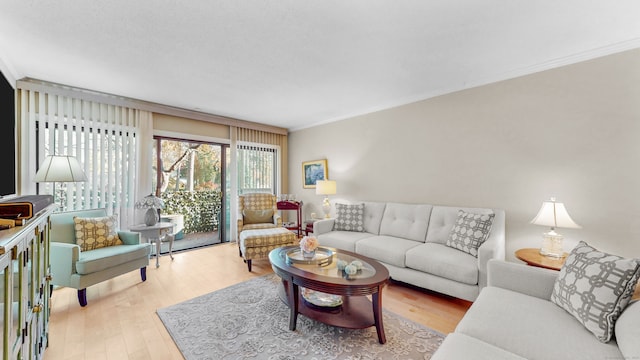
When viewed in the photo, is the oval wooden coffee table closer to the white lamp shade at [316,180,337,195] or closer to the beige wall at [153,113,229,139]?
the white lamp shade at [316,180,337,195]

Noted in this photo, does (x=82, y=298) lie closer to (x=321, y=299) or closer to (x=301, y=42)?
(x=321, y=299)

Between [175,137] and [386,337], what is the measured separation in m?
4.14

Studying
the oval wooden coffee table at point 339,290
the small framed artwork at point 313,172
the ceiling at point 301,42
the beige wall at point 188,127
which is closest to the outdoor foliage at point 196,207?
the beige wall at point 188,127

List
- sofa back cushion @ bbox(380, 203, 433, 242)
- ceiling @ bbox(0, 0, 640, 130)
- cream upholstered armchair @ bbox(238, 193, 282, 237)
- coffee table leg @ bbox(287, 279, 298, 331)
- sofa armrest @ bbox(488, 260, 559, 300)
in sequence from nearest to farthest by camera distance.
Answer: sofa armrest @ bbox(488, 260, 559, 300)
ceiling @ bbox(0, 0, 640, 130)
coffee table leg @ bbox(287, 279, 298, 331)
sofa back cushion @ bbox(380, 203, 433, 242)
cream upholstered armchair @ bbox(238, 193, 282, 237)

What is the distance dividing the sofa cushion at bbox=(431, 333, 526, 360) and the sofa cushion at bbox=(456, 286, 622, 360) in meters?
0.10

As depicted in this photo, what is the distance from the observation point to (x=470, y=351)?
1100 mm

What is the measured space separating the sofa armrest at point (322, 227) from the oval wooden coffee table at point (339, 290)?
4.39 feet

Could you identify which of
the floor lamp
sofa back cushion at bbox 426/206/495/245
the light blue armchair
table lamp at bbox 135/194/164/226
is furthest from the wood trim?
sofa back cushion at bbox 426/206/495/245

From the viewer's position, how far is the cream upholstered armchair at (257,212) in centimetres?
413

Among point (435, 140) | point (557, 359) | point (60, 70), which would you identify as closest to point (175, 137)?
point (60, 70)

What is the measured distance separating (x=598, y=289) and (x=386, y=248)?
5.71 ft

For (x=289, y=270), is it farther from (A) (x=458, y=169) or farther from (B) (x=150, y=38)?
(A) (x=458, y=169)

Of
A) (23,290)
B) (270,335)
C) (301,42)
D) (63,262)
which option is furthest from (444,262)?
(63,262)

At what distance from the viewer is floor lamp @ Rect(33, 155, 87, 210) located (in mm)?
2525
